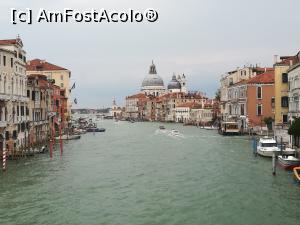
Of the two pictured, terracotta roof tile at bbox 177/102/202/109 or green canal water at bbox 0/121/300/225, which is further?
terracotta roof tile at bbox 177/102/202/109

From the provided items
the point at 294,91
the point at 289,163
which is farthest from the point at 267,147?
the point at 294,91

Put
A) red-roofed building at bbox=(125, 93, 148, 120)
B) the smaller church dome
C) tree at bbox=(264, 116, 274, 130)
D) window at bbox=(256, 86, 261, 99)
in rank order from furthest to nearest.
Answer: red-roofed building at bbox=(125, 93, 148, 120), the smaller church dome, window at bbox=(256, 86, 261, 99), tree at bbox=(264, 116, 274, 130)

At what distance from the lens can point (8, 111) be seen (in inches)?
1021

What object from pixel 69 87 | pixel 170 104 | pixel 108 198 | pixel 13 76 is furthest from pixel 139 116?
Result: pixel 108 198

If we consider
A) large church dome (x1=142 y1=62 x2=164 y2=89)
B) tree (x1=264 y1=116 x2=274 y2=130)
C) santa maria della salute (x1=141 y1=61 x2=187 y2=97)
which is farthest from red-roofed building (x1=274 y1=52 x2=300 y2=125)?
large church dome (x1=142 y1=62 x2=164 y2=89)

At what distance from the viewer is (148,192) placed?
666 inches

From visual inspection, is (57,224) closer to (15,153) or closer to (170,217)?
(170,217)

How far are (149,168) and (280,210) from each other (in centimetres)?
943

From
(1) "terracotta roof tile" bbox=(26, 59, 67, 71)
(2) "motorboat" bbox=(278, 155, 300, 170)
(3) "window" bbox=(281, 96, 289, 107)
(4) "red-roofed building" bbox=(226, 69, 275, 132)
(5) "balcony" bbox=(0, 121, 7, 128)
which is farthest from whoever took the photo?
(1) "terracotta roof tile" bbox=(26, 59, 67, 71)

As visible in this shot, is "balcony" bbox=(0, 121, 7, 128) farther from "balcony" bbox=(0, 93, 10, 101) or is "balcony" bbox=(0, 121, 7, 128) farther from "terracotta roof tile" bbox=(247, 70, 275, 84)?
"terracotta roof tile" bbox=(247, 70, 275, 84)

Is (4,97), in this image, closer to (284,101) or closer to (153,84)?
(284,101)

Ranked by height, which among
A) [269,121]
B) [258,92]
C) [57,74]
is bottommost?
[269,121]

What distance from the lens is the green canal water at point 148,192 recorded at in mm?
13602

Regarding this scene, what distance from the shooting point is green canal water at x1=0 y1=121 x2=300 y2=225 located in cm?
1360
